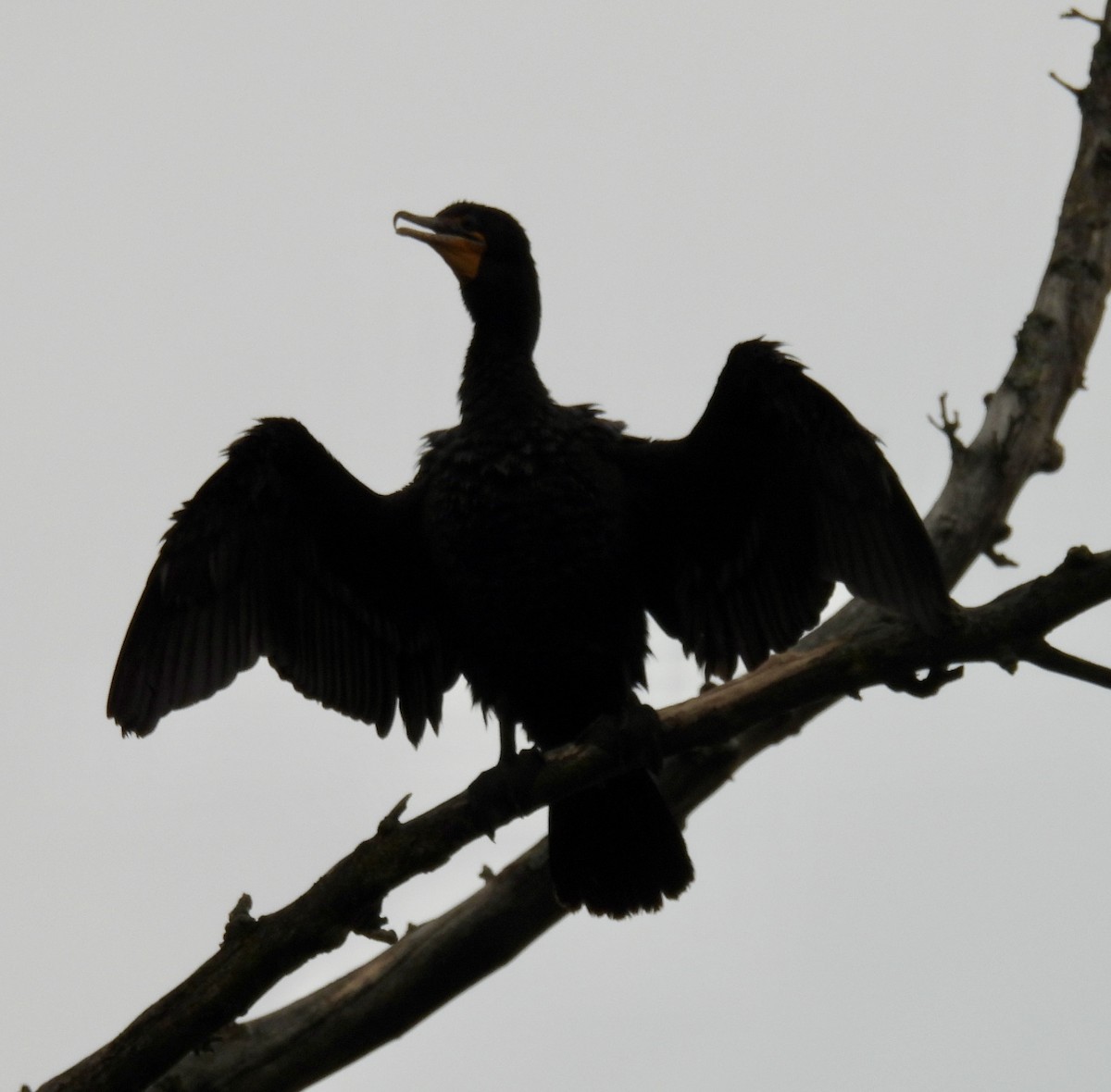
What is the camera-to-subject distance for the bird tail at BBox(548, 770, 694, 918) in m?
5.33

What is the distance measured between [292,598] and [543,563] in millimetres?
1055

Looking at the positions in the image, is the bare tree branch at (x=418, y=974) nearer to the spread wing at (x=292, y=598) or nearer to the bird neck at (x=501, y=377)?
the spread wing at (x=292, y=598)

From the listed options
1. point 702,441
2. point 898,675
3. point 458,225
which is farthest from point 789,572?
point 458,225

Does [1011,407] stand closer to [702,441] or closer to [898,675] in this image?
[702,441]

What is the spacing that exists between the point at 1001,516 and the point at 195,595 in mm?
3259

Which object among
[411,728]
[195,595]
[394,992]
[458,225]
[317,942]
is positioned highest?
[458,225]

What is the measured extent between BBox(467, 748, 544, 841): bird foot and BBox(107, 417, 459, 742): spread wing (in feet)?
3.58

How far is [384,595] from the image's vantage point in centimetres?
579

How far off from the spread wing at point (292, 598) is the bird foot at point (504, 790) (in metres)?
1.09

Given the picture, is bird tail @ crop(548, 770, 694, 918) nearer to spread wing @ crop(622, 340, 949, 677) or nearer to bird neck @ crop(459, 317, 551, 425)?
spread wing @ crop(622, 340, 949, 677)

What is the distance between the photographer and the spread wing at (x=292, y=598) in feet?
17.8

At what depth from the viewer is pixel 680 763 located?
6145 mm

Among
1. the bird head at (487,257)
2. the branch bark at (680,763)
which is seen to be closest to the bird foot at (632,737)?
the branch bark at (680,763)

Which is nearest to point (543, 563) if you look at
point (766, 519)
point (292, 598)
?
point (766, 519)
